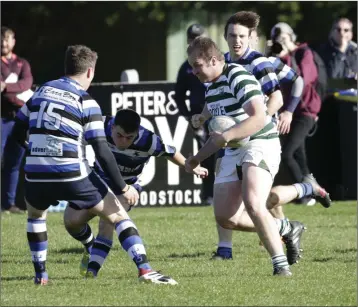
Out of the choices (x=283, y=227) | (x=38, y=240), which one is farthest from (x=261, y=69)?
(x=38, y=240)

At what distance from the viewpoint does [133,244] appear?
9.17 metres

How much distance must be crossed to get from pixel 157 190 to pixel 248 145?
22.8 feet

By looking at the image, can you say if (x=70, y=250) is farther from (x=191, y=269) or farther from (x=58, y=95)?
(x=58, y=95)

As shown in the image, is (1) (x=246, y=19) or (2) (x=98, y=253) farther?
(1) (x=246, y=19)

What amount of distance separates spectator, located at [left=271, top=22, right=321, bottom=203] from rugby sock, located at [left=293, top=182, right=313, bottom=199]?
447 cm

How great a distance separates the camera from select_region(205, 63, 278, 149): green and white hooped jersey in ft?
30.8

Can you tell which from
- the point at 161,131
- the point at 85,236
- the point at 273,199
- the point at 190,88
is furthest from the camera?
the point at 161,131

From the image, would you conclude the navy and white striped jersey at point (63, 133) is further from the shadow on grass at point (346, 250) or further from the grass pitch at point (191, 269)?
the shadow on grass at point (346, 250)

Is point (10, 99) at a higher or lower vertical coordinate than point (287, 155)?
higher

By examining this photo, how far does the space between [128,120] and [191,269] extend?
1.35m

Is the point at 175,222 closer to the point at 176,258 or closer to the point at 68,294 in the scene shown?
the point at 176,258

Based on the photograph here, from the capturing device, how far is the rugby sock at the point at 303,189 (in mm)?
11039

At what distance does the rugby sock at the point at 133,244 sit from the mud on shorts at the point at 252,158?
1.11 meters

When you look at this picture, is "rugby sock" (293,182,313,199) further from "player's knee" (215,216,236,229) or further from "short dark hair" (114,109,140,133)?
"short dark hair" (114,109,140,133)
